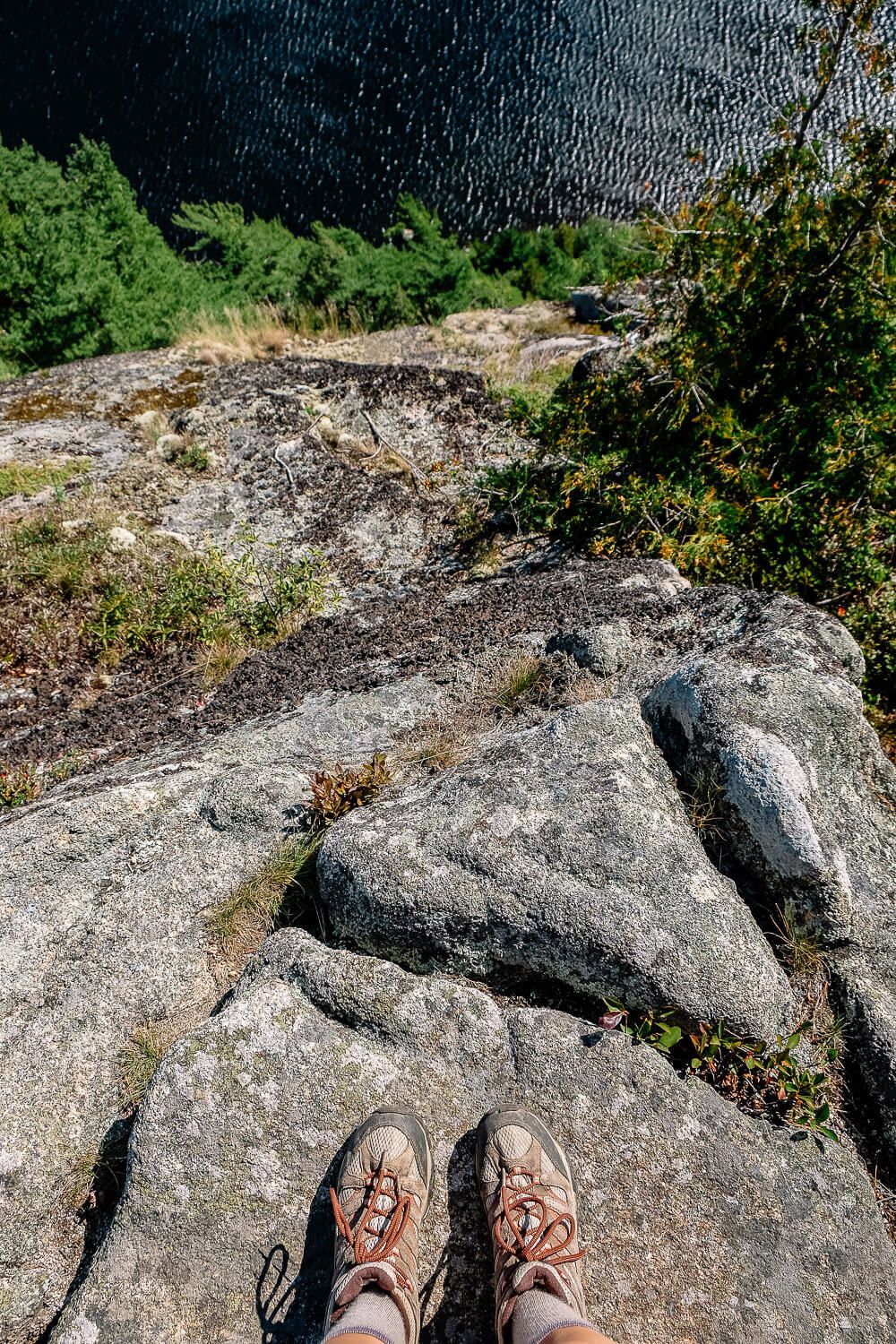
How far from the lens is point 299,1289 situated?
111 inches

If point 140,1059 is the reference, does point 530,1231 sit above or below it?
above

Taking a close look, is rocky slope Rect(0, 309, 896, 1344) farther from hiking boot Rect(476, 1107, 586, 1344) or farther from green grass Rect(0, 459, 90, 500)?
green grass Rect(0, 459, 90, 500)

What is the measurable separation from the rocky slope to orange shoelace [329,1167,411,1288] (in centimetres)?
24

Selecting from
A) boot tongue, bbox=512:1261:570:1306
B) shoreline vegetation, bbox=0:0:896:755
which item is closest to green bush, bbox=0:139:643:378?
shoreline vegetation, bbox=0:0:896:755

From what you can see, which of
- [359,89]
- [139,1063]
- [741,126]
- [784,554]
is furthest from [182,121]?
[139,1063]

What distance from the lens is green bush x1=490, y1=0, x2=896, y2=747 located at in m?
5.95

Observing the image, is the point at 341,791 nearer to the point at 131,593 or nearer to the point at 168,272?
the point at 131,593

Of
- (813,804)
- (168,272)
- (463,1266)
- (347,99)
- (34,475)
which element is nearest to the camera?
(463,1266)

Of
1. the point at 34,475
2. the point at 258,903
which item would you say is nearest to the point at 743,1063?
the point at 258,903

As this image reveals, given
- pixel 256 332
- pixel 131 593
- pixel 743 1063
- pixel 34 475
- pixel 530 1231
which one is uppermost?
pixel 256 332

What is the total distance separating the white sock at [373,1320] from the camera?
2.57 m

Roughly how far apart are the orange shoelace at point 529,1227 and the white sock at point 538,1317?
113 mm

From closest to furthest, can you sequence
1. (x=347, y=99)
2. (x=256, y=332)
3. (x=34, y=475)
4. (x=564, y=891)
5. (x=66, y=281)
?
(x=564, y=891), (x=34, y=475), (x=256, y=332), (x=66, y=281), (x=347, y=99)

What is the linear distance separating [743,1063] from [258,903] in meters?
2.29
